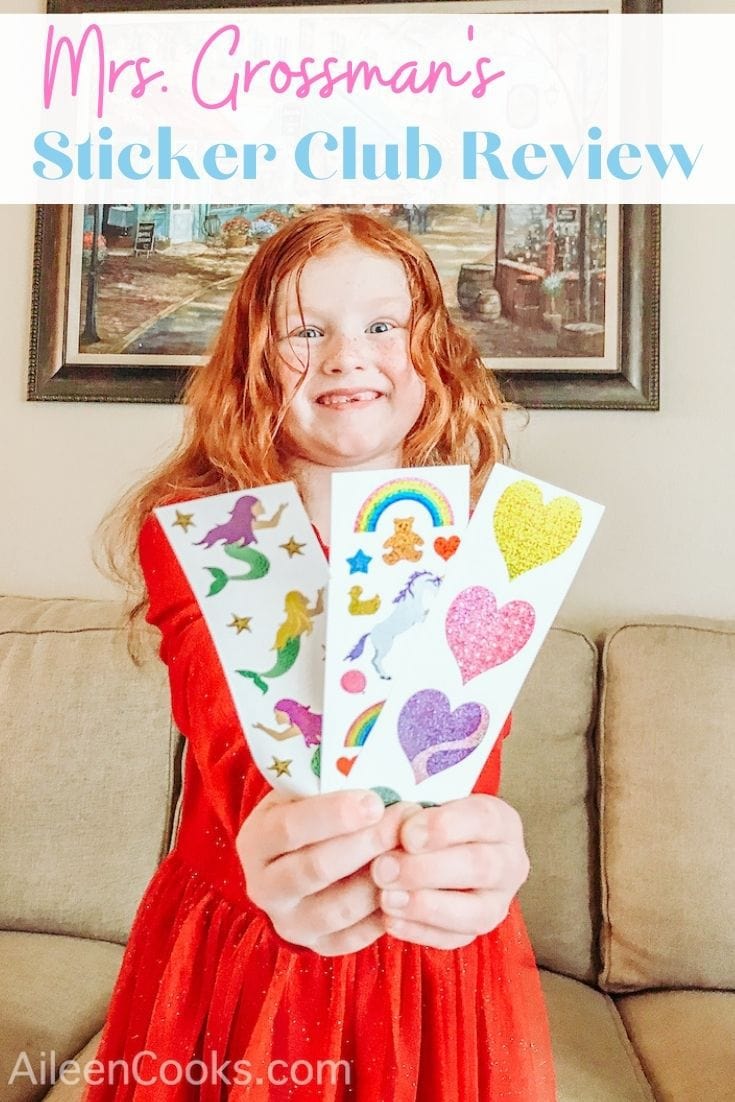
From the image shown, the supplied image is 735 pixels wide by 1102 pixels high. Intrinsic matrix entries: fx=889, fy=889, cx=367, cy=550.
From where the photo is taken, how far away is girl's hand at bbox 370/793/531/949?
438mm

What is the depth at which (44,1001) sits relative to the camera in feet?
2.93

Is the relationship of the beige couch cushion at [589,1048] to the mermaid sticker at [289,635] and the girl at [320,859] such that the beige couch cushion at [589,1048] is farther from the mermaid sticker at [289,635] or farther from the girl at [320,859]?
the mermaid sticker at [289,635]

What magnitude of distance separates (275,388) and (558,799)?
62 cm

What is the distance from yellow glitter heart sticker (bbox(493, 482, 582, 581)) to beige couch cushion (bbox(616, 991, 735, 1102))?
0.58m

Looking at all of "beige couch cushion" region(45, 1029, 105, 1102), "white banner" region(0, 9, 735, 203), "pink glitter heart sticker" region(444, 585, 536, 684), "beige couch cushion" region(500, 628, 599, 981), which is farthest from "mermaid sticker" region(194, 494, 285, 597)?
"white banner" region(0, 9, 735, 203)

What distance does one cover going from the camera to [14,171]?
4.33 feet

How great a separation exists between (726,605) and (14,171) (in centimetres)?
119

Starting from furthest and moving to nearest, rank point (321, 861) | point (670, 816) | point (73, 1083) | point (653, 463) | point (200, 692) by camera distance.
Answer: point (653, 463)
point (670, 816)
point (73, 1083)
point (200, 692)
point (321, 861)

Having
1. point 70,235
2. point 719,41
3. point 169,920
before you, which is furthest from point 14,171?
point 169,920

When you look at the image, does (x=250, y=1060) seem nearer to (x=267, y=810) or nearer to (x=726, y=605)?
(x=267, y=810)

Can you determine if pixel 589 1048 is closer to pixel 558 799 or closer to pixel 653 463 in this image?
pixel 558 799

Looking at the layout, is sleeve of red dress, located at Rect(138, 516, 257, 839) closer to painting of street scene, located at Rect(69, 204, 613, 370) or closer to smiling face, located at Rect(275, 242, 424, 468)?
smiling face, located at Rect(275, 242, 424, 468)

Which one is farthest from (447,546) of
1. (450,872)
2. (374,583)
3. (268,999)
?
(268,999)

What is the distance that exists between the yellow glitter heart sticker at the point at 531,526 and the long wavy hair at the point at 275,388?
9.0 inches
